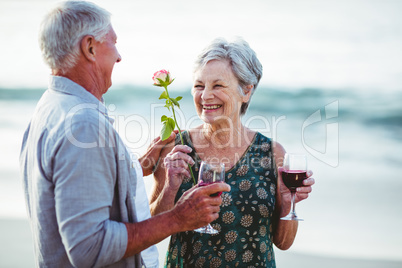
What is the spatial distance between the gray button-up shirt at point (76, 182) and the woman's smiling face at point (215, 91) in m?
1.09

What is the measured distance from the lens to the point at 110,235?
74.1 inches

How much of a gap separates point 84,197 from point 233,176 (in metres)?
1.38

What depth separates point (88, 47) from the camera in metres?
2.10

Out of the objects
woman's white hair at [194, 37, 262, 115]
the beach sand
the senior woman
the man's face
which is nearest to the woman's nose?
the senior woman

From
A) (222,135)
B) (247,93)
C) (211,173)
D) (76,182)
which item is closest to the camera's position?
(76,182)

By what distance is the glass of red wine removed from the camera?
2.75 metres

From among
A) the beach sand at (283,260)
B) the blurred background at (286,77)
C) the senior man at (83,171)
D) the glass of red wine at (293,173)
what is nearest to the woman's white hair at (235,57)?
the glass of red wine at (293,173)

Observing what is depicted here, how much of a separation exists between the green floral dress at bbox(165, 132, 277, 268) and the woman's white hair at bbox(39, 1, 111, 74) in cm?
118

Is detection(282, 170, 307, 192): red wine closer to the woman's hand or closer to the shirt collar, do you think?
the woman's hand

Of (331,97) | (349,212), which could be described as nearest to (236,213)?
(349,212)

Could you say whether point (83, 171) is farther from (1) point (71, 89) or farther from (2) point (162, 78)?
(2) point (162, 78)

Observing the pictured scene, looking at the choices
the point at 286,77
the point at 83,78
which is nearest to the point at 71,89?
the point at 83,78

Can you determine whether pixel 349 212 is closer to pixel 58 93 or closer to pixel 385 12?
pixel 58 93

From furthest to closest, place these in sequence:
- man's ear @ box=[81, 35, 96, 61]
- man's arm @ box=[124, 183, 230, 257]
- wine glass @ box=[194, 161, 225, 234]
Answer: wine glass @ box=[194, 161, 225, 234] < man's ear @ box=[81, 35, 96, 61] < man's arm @ box=[124, 183, 230, 257]
